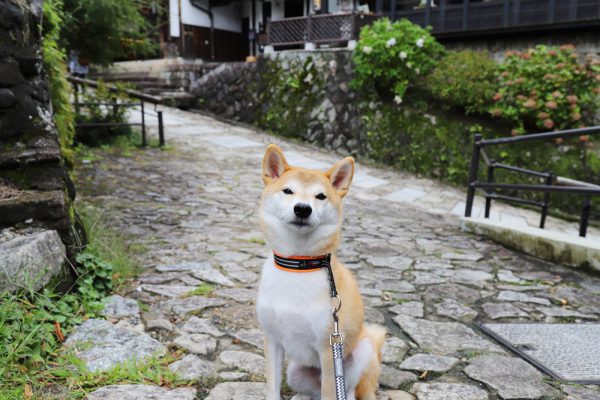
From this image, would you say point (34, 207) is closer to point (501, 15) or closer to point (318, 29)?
point (501, 15)

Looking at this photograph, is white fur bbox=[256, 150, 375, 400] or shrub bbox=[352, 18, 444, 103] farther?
shrub bbox=[352, 18, 444, 103]

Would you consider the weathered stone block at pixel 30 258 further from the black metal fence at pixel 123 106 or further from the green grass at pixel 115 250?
the black metal fence at pixel 123 106

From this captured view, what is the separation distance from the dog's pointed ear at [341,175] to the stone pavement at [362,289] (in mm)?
1283

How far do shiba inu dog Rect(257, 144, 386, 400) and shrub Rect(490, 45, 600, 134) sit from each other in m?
9.31

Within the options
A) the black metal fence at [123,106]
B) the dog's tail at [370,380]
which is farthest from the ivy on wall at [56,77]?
the black metal fence at [123,106]

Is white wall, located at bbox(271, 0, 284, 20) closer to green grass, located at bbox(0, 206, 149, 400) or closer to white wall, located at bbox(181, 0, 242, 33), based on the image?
white wall, located at bbox(181, 0, 242, 33)

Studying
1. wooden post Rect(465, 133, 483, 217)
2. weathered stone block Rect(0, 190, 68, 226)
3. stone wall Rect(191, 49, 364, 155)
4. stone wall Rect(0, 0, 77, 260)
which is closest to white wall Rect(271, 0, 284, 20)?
stone wall Rect(191, 49, 364, 155)

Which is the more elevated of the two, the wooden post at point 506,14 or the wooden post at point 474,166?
the wooden post at point 506,14

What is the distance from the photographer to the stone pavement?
9.73ft

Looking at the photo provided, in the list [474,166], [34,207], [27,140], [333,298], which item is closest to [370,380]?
[333,298]

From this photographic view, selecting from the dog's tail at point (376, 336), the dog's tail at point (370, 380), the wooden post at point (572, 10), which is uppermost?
the wooden post at point (572, 10)

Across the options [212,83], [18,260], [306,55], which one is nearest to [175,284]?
[18,260]

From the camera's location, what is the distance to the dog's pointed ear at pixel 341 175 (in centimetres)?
251

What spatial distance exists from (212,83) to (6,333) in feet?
53.5
